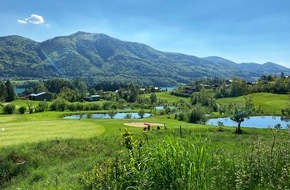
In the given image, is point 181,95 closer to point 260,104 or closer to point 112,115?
point 260,104

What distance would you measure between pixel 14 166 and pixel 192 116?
53416 millimetres

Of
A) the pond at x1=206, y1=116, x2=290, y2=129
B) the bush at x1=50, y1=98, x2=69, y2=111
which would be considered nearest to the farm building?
the bush at x1=50, y1=98, x2=69, y2=111

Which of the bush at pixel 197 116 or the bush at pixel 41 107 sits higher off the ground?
the bush at pixel 197 116

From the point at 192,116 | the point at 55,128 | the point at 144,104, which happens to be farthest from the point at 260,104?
the point at 55,128

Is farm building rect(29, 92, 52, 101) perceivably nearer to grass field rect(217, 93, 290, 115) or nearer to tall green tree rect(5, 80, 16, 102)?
tall green tree rect(5, 80, 16, 102)

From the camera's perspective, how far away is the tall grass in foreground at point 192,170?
5797mm

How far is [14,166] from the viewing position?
18625 millimetres

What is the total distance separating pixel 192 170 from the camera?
19.3ft

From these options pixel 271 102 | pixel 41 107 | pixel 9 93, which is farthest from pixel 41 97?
pixel 271 102

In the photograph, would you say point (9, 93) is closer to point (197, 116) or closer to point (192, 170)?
point (197, 116)

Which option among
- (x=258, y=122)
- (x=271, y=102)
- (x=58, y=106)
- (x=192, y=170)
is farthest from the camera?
(x=271, y=102)

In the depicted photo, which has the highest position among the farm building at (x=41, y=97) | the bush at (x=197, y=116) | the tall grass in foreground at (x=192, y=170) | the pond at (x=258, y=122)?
the tall grass in foreground at (x=192, y=170)

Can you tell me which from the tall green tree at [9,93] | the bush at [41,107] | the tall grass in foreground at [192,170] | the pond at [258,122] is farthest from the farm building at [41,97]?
the tall grass in foreground at [192,170]

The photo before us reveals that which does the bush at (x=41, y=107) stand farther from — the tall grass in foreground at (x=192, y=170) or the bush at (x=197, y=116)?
the tall grass in foreground at (x=192, y=170)
